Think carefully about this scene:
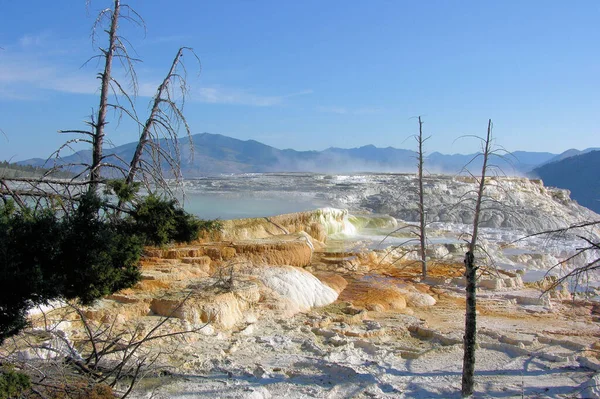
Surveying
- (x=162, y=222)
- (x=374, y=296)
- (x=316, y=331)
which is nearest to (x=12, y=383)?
(x=162, y=222)

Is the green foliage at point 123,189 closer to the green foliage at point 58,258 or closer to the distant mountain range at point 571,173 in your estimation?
the green foliage at point 58,258

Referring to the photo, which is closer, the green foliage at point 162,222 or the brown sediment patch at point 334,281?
the green foliage at point 162,222

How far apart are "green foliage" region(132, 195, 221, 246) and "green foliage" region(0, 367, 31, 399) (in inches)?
80.7

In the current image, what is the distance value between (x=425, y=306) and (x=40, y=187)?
8.46 meters

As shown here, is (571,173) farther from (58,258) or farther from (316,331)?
(58,258)

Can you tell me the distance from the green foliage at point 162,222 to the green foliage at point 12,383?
80.7 inches

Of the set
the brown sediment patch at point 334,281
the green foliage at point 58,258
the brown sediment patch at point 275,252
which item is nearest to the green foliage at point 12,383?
the green foliage at point 58,258

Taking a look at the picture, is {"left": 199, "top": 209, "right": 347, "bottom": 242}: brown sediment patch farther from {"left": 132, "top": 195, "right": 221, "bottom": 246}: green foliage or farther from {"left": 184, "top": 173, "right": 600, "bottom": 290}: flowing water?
{"left": 132, "top": 195, "right": 221, "bottom": 246}: green foliage

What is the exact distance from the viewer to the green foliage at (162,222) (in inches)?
234

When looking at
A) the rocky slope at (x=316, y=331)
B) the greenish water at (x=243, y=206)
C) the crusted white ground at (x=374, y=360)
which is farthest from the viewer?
the greenish water at (x=243, y=206)

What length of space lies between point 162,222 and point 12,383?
89.4 inches

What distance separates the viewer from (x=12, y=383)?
4.14 metres

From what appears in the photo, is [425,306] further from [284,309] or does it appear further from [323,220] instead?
[323,220]

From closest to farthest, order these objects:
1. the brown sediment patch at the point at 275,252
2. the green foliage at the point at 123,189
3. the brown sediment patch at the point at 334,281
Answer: the green foliage at the point at 123,189 < the brown sediment patch at the point at 275,252 < the brown sediment patch at the point at 334,281
